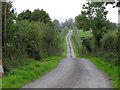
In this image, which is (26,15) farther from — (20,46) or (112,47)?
(20,46)

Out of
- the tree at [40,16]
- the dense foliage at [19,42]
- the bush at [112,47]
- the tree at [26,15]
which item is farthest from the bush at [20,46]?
the tree at [40,16]

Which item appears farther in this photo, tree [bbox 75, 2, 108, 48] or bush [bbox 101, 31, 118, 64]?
tree [bbox 75, 2, 108, 48]

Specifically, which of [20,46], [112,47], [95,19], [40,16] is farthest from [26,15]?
[20,46]

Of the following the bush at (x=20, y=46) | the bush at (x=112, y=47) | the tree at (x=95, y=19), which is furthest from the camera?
the tree at (x=95, y=19)

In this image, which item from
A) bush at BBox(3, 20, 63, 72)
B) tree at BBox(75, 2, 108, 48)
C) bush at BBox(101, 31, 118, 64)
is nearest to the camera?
bush at BBox(3, 20, 63, 72)

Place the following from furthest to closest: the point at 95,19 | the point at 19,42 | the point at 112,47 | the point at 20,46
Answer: the point at 95,19
the point at 112,47
the point at 20,46
the point at 19,42

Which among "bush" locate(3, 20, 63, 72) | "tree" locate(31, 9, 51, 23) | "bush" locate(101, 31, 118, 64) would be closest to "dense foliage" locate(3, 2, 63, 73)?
"bush" locate(3, 20, 63, 72)

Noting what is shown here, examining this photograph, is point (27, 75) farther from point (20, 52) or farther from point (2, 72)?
point (20, 52)

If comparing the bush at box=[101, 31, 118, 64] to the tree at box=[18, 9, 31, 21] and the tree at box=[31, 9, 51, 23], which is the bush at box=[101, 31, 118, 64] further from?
the tree at box=[31, 9, 51, 23]

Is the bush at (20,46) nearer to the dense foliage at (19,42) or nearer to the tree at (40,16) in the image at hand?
the dense foliage at (19,42)

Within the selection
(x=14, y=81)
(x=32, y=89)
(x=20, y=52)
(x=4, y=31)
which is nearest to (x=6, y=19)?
(x=4, y=31)

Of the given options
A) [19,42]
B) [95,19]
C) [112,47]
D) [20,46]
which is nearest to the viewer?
[19,42]

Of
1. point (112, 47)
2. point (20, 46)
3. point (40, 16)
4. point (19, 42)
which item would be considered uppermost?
point (40, 16)

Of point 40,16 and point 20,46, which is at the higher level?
Answer: point 40,16
